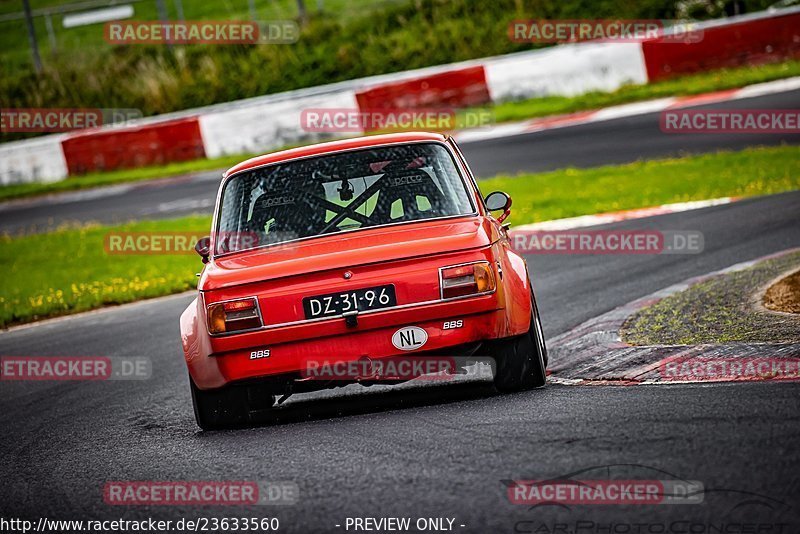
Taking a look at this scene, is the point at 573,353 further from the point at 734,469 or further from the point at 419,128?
the point at 419,128

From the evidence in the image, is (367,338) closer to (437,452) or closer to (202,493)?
(437,452)

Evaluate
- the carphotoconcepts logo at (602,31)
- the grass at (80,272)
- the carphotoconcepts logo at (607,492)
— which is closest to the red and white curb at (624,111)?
the carphotoconcepts logo at (602,31)

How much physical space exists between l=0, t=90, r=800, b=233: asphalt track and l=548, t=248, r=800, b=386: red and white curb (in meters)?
9.55

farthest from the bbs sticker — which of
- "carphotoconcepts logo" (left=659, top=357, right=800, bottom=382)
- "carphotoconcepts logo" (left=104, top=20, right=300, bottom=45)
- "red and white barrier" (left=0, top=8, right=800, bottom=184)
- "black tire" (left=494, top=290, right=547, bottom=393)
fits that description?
"carphotoconcepts logo" (left=104, top=20, right=300, bottom=45)

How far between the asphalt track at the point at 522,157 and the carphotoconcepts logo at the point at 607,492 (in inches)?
533

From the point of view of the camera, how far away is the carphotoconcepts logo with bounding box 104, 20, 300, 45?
3108 centimetres

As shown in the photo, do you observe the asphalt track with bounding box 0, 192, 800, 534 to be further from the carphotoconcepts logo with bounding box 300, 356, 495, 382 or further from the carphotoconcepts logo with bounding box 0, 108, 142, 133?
the carphotoconcepts logo with bounding box 0, 108, 142, 133

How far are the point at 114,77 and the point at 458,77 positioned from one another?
1199 cm

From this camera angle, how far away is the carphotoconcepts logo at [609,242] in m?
12.1

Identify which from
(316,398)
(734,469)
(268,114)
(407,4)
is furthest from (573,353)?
(407,4)

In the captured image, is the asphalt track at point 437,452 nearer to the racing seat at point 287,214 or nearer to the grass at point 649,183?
the racing seat at point 287,214

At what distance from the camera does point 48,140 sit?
1008 inches

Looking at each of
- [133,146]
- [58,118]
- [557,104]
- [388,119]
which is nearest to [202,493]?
[388,119]

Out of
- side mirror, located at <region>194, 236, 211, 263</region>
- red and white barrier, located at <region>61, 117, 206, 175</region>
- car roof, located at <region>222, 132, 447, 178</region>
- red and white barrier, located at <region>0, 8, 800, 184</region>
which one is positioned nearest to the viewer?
car roof, located at <region>222, 132, 447, 178</region>
